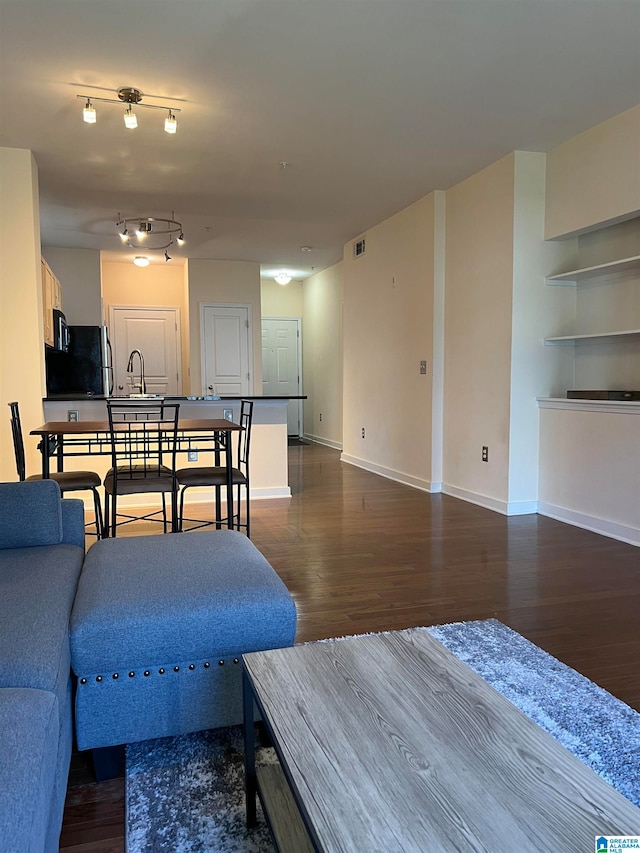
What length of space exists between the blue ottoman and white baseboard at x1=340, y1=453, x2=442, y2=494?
4.15 meters

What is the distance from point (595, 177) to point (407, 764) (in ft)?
13.9

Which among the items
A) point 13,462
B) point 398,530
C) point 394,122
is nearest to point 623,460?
point 398,530

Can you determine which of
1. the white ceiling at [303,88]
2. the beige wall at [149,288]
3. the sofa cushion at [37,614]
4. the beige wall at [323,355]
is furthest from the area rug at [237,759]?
the beige wall at [149,288]

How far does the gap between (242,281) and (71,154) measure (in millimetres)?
4167

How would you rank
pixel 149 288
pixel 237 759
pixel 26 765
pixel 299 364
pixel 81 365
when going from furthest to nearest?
pixel 299 364
pixel 149 288
pixel 81 365
pixel 237 759
pixel 26 765

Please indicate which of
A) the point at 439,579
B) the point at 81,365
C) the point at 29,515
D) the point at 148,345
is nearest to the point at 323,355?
the point at 148,345

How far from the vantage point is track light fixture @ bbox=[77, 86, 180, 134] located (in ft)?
11.7

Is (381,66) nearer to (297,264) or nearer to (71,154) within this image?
(71,154)

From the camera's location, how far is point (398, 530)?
14.4 feet

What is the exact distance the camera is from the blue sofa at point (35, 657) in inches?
39.2

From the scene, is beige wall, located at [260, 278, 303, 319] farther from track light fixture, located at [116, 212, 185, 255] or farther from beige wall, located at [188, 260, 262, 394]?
track light fixture, located at [116, 212, 185, 255]

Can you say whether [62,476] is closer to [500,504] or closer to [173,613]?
[173,613]

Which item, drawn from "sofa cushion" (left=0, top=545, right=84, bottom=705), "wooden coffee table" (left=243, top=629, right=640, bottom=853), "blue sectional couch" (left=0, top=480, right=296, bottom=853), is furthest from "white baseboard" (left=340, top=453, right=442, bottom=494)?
"wooden coffee table" (left=243, top=629, right=640, bottom=853)

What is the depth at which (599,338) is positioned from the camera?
452 centimetres
